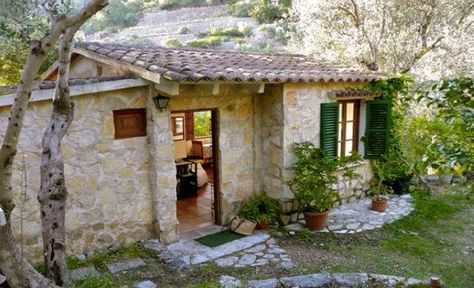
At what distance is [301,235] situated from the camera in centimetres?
702

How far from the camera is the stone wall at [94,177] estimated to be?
541 centimetres

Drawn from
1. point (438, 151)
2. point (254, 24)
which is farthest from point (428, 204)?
point (254, 24)

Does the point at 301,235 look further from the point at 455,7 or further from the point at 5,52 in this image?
the point at 5,52

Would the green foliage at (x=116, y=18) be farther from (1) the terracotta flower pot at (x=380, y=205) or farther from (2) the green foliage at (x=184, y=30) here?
(1) the terracotta flower pot at (x=380, y=205)

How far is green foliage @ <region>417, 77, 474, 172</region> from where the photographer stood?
10.7ft

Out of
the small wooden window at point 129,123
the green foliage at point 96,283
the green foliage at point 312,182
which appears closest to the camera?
the green foliage at point 96,283

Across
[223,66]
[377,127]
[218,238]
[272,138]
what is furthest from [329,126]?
[218,238]

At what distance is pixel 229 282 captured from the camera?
512 centimetres

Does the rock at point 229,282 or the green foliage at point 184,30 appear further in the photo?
the green foliage at point 184,30

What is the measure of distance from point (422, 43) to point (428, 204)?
14.6 feet

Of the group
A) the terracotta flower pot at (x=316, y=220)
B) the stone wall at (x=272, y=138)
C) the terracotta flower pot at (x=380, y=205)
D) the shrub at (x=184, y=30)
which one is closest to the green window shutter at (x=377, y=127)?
the terracotta flower pot at (x=380, y=205)

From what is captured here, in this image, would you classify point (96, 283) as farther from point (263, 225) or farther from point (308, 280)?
point (263, 225)

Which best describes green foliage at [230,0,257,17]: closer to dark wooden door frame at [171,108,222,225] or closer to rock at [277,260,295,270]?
dark wooden door frame at [171,108,222,225]

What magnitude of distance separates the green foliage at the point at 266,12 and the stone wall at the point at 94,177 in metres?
26.4
